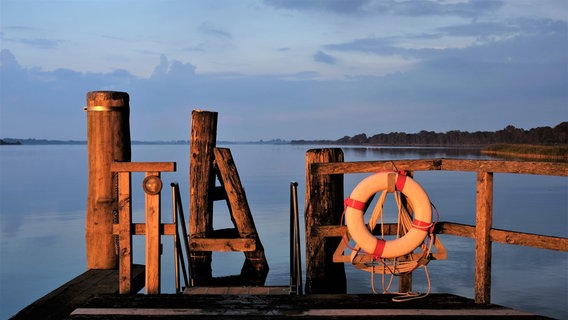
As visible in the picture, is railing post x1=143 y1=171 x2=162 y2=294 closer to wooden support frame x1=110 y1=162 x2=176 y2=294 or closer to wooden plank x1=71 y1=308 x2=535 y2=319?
wooden support frame x1=110 y1=162 x2=176 y2=294

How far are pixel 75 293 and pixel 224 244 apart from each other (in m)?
2.22

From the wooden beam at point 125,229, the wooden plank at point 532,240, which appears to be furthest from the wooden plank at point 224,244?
the wooden plank at point 532,240

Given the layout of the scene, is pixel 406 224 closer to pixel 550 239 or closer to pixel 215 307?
pixel 550 239

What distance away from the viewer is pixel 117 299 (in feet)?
18.1

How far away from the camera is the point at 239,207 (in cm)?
830

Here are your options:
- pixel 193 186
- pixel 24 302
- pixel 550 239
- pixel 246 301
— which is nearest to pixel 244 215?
pixel 193 186

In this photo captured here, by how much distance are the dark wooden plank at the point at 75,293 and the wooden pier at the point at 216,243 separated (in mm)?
11

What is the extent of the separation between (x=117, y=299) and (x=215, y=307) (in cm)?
93

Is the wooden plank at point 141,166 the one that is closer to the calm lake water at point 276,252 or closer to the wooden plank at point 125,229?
the wooden plank at point 125,229

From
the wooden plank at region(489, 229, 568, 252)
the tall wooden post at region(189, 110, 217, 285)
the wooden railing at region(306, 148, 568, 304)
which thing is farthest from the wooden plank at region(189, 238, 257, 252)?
the wooden plank at region(489, 229, 568, 252)

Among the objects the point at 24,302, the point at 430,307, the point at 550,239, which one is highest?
the point at 550,239

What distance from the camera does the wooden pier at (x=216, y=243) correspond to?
5.16 metres

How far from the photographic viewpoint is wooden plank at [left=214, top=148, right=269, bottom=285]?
8273mm

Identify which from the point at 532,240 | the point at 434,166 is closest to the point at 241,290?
the point at 434,166
